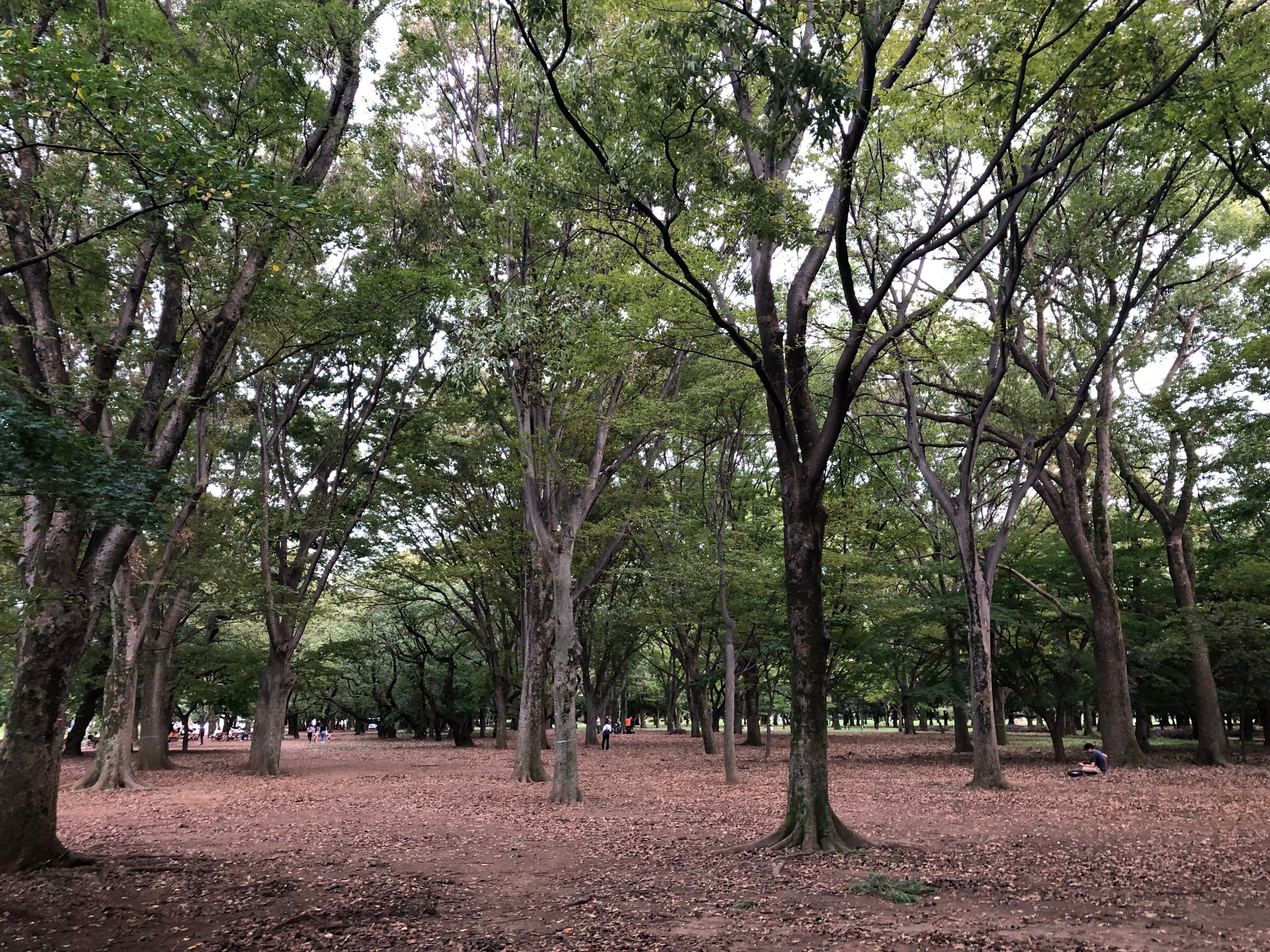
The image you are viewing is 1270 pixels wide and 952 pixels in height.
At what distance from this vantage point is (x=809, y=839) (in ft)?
24.4

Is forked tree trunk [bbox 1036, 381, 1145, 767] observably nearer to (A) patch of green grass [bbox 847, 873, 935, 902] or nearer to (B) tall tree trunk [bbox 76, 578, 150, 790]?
(A) patch of green grass [bbox 847, 873, 935, 902]

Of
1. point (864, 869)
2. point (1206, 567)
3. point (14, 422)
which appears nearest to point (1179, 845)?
point (864, 869)

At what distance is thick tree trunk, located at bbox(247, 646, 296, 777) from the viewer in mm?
18078

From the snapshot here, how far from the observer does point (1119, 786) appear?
42.5 ft

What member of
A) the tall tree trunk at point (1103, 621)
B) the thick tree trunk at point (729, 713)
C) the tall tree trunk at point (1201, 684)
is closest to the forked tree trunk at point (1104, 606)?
the tall tree trunk at point (1103, 621)

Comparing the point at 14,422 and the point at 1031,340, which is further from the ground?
the point at 1031,340

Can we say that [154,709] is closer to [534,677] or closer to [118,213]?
[534,677]

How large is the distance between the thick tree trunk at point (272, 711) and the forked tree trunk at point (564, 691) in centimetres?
915

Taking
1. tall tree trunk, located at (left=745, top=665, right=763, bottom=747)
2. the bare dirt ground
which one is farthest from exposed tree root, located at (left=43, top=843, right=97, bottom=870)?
tall tree trunk, located at (left=745, top=665, right=763, bottom=747)

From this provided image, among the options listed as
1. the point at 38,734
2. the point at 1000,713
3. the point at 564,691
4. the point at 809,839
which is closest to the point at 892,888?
the point at 809,839

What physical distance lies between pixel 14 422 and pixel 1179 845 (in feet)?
35.4

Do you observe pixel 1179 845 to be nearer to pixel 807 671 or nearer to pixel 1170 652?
pixel 807 671

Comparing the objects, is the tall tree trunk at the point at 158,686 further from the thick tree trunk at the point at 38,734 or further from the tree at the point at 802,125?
the tree at the point at 802,125

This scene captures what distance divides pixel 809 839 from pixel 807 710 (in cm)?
120
